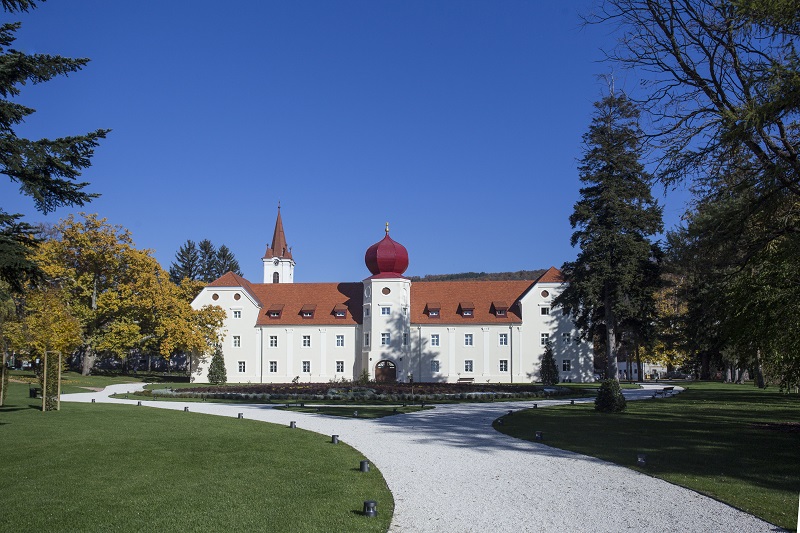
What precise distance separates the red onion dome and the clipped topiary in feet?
98.6

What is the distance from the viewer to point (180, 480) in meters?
11.1

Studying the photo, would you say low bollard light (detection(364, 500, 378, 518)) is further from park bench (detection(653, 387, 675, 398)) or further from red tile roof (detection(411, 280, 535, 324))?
red tile roof (detection(411, 280, 535, 324))

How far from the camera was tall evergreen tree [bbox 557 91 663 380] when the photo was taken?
116 ft

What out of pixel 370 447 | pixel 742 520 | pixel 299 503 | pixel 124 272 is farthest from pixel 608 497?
pixel 124 272

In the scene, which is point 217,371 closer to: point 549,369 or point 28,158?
point 549,369

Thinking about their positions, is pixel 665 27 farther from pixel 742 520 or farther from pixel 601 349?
pixel 601 349

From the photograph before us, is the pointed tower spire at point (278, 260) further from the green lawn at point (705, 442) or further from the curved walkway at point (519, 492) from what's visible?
the curved walkway at point (519, 492)

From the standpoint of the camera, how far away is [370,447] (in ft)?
51.2

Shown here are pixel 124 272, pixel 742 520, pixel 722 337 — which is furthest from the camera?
pixel 124 272

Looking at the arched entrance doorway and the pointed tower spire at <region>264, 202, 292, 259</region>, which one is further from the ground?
→ the pointed tower spire at <region>264, 202, 292, 259</region>

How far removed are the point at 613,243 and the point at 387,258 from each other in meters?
21.8

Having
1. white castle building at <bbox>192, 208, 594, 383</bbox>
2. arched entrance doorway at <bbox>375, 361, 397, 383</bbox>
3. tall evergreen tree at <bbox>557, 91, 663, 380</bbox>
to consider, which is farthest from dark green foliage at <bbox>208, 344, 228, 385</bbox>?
tall evergreen tree at <bbox>557, 91, 663, 380</bbox>

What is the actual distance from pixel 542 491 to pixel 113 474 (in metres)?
7.27

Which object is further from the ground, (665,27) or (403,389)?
(665,27)
